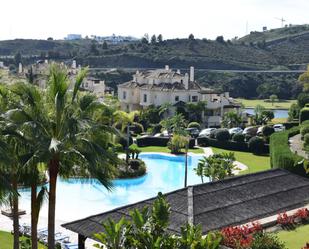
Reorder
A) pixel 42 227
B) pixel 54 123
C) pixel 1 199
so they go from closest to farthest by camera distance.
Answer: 1. pixel 1 199
2. pixel 54 123
3. pixel 42 227

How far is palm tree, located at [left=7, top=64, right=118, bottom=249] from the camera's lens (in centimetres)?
1272

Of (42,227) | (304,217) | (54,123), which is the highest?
(54,123)

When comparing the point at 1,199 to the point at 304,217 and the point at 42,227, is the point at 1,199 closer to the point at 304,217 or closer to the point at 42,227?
the point at 304,217

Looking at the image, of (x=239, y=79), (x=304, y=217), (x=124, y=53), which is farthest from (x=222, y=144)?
(x=124, y=53)

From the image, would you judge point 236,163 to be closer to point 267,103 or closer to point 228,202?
point 228,202

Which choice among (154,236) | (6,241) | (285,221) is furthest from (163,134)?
(154,236)

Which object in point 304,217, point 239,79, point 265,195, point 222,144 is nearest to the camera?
point 304,217

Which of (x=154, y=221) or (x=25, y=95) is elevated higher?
(x=25, y=95)

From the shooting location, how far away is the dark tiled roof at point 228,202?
1862 centimetres

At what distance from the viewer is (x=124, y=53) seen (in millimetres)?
116625

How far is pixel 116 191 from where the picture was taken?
34688 mm

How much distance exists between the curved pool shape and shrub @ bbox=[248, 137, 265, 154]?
19.7 feet

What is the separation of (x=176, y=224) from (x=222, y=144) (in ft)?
109

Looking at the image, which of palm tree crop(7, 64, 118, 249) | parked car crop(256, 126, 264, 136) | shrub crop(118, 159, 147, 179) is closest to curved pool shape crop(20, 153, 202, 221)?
shrub crop(118, 159, 147, 179)
